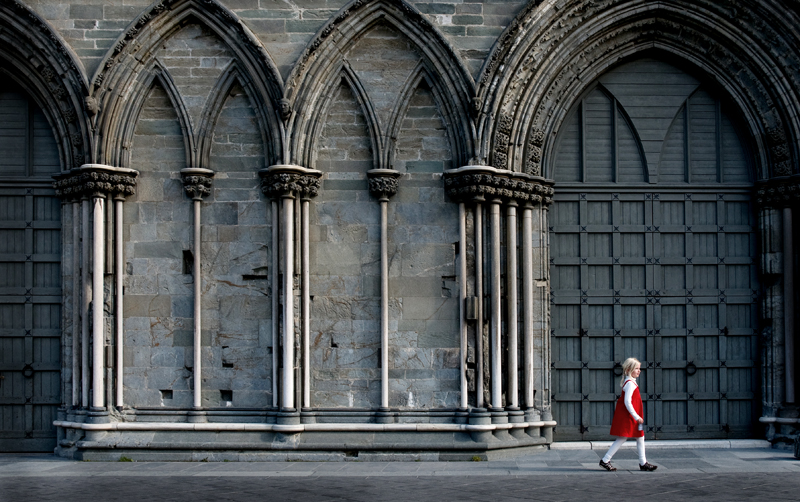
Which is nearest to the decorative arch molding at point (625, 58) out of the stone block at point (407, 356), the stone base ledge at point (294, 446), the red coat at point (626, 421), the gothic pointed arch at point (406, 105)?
the gothic pointed arch at point (406, 105)

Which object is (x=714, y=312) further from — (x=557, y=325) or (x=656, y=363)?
(x=557, y=325)

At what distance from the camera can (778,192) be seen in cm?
1228

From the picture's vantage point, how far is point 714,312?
12695mm

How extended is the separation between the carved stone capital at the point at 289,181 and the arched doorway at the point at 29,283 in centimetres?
313

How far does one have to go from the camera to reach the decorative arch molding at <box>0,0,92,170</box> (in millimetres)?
11852

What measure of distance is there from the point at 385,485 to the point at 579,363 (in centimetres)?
410

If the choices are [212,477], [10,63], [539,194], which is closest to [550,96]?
[539,194]

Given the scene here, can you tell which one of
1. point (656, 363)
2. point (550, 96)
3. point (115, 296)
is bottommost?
point (656, 363)

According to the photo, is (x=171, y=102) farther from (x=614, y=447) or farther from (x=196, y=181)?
(x=614, y=447)

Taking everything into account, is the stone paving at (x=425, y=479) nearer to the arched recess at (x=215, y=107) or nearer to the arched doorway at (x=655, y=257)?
the arched doorway at (x=655, y=257)

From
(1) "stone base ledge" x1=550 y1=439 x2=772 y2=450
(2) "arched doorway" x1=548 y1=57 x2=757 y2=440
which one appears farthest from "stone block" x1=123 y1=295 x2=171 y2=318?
(1) "stone base ledge" x1=550 y1=439 x2=772 y2=450

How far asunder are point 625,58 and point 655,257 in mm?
2889

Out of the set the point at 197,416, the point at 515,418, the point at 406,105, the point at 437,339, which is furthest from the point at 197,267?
the point at 515,418

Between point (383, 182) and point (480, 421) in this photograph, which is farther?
point (383, 182)
